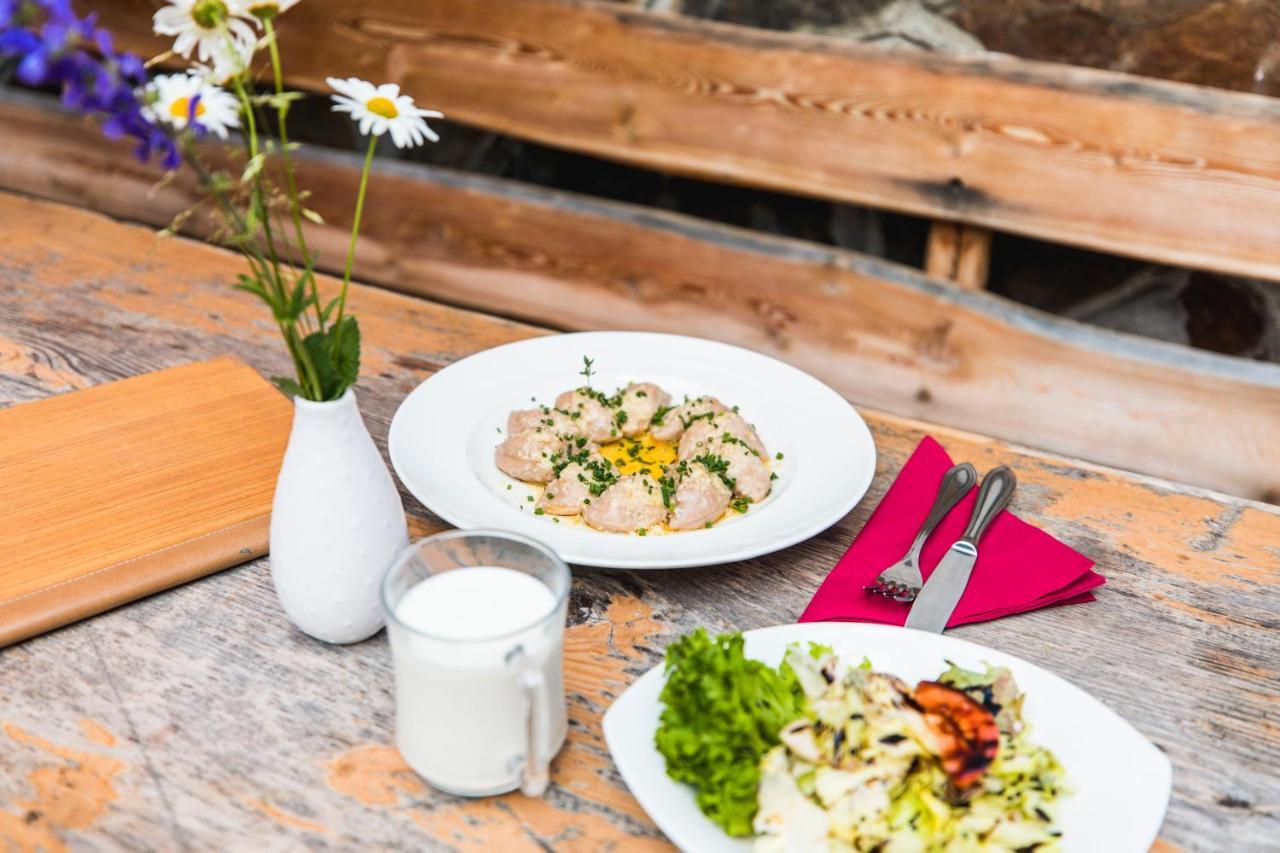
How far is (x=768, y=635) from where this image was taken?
806 millimetres

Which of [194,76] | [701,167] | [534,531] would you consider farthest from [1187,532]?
[701,167]

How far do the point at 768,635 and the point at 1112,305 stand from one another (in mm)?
1570

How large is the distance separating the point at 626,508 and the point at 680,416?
0.19 m

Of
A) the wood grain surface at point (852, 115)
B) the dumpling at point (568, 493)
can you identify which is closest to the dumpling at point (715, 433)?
the dumpling at point (568, 493)

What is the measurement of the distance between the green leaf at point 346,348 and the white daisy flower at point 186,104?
0.14 meters

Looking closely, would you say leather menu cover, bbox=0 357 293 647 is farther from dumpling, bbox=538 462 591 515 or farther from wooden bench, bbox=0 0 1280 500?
wooden bench, bbox=0 0 1280 500

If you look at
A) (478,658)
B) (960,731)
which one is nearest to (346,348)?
(478,658)

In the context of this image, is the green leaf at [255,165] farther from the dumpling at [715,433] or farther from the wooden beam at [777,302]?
the wooden beam at [777,302]

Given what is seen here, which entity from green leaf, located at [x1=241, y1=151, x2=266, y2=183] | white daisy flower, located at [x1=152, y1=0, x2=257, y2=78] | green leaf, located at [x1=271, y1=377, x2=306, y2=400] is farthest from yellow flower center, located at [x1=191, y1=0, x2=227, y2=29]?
green leaf, located at [x1=271, y1=377, x2=306, y2=400]

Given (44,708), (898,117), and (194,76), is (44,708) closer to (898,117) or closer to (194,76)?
(194,76)

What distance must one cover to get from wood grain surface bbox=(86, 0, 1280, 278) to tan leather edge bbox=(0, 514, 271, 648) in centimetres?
137

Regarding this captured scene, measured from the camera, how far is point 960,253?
2.01m

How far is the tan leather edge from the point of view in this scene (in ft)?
2.82

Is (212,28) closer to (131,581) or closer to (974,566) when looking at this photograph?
Result: (131,581)
